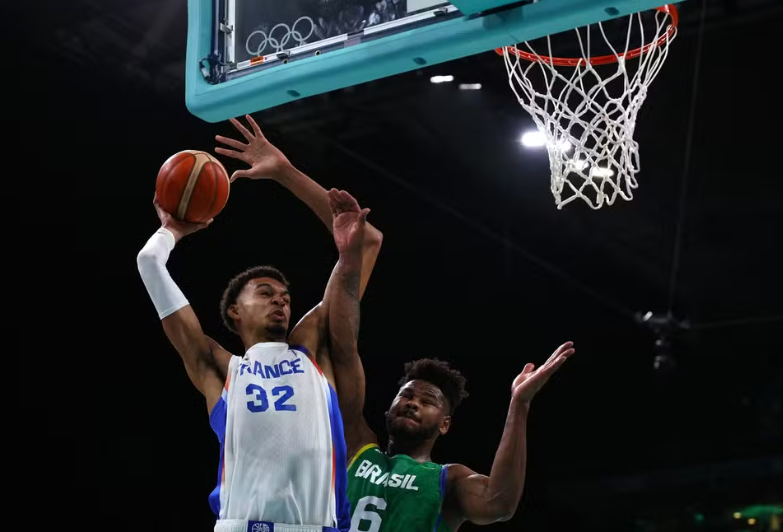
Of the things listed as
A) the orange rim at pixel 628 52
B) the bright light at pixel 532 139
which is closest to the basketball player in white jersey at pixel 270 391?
the orange rim at pixel 628 52

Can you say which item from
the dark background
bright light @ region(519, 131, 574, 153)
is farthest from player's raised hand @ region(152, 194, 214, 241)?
bright light @ region(519, 131, 574, 153)

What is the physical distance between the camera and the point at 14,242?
804cm

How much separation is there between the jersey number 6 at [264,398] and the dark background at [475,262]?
15.0ft

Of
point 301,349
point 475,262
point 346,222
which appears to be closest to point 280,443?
point 301,349

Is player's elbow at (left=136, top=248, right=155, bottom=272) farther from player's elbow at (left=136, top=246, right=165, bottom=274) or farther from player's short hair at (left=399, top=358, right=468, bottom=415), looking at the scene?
player's short hair at (left=399, top=358, right=468, bottom=415)

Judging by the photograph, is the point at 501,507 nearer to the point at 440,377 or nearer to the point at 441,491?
the point at 441,491

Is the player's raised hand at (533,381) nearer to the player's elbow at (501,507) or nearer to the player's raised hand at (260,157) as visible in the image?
the player's elbow at (501,507)

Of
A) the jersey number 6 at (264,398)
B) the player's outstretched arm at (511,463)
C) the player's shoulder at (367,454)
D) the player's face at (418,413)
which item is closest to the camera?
the jersey number 6 at (264,398)

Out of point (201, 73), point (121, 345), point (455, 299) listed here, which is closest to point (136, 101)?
point (121, 345)

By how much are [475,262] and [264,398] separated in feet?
21.5

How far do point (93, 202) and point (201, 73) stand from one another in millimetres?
4921

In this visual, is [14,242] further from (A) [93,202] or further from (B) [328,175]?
(B) [328,175]

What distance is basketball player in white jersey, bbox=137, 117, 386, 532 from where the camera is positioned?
3.00 metres

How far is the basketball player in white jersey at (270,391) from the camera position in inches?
118
